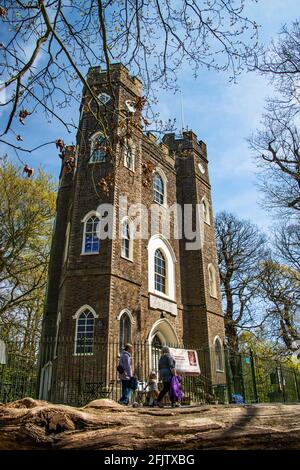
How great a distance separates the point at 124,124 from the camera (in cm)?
553

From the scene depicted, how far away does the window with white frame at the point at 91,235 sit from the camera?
54.9 feet

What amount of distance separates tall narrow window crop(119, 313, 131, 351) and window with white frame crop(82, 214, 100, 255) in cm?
289

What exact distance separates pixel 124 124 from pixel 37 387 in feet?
49.2

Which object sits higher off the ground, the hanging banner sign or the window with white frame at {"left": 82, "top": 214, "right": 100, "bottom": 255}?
the window with white frame at {"left": 82, "top": 214, "right": 100, "bottom": 255}

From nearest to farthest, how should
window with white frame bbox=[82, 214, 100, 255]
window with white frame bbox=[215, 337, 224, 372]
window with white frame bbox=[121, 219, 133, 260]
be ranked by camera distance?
window with white frame bbox=[82, 214, 100, 255] < window with white frame bbox=[121, 219, 133, 260] < window with white frame bbox=[215, 337, 224, 372]

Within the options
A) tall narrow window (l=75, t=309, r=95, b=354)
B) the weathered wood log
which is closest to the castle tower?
tall narrow window (l=75, t=309, r=95, b=354)

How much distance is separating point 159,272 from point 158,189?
15.6 ft

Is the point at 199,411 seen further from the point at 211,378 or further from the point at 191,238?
the point at 191,238

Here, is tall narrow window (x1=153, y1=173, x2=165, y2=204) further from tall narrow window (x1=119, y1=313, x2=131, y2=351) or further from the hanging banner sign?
the hanging banner sign

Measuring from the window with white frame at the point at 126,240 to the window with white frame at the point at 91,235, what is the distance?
1.11 m

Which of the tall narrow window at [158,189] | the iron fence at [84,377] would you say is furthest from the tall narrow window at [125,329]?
the tall narrow window at [158,189]

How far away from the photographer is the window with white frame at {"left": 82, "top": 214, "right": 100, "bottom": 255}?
1674 centimetres

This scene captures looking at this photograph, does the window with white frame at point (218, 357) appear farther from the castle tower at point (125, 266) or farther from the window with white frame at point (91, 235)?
the window with white frame at point (91, 235)
